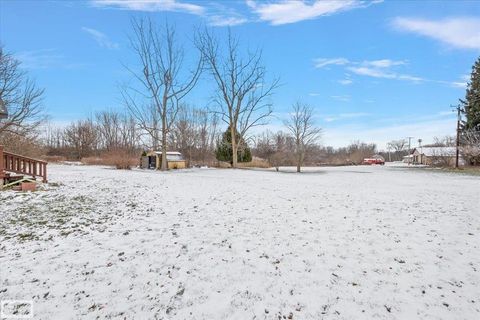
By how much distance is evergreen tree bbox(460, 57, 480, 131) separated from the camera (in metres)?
37.1

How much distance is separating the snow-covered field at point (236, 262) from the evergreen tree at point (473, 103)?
3915 cm

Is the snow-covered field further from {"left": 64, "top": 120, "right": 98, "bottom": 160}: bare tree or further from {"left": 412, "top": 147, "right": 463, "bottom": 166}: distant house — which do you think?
{"left": 64, "top": 120, "right": 98, "bottom": 160}: bare tree

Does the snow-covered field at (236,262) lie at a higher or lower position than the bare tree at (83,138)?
lower

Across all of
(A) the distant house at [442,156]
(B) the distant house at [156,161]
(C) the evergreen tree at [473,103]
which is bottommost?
(B) the distant house at [156,161]

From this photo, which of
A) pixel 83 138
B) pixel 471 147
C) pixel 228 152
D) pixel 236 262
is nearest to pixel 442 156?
pixel 471 147

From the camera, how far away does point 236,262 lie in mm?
4293

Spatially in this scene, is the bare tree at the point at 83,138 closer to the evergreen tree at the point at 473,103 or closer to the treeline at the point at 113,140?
the treeline at the point at 113,140

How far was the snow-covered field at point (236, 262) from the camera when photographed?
129 inches

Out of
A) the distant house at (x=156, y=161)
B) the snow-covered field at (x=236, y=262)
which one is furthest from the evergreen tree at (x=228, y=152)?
the snow-covered field at (x=236, y=262)

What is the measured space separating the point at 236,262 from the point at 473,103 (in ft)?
152

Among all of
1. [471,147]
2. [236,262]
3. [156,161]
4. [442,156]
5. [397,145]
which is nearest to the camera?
[236,262]

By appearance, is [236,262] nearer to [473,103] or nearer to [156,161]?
[156,161]

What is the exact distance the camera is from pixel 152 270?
3975mm

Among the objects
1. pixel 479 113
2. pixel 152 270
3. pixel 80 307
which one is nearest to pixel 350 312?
pixel 152 270
